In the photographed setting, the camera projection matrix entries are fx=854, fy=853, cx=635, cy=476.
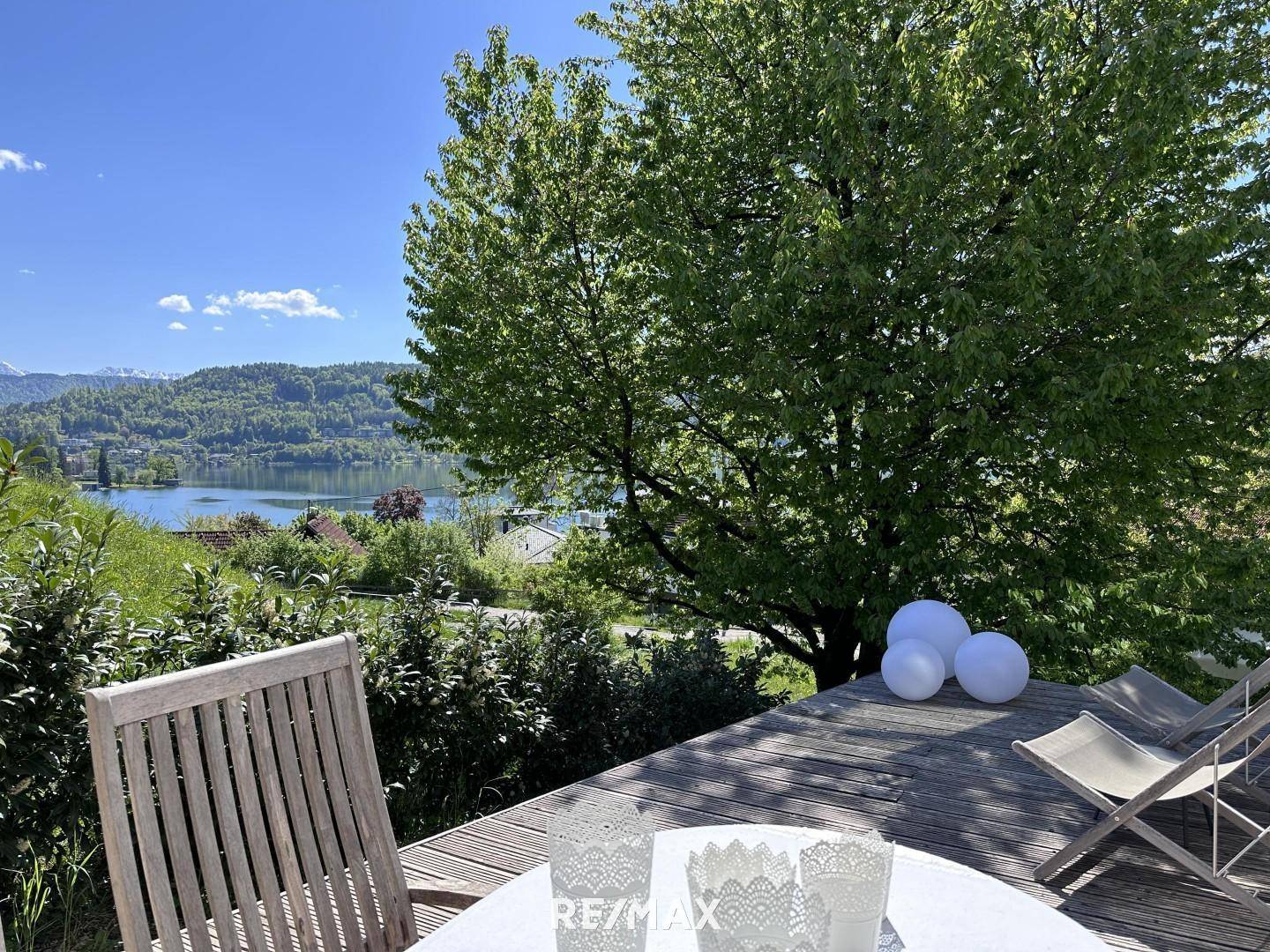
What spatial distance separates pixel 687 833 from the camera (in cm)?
167

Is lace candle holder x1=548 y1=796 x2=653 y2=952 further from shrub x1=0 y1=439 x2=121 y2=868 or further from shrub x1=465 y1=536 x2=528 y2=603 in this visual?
shrub x1=465 y1=536 x2=528 y2=603

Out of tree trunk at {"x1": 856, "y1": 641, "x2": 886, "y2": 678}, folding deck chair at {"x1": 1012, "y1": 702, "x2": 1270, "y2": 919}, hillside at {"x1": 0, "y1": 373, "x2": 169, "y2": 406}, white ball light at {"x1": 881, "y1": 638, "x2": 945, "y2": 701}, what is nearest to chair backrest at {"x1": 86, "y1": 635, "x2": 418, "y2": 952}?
folding deck chair at {"x1": 1012, "y1": 702, "x2": 1270, "y2": 919}

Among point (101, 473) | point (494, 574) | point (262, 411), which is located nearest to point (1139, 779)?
point (101, 473)

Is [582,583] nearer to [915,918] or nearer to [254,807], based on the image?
[254,807]

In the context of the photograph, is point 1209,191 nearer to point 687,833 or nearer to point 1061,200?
point 1061,200

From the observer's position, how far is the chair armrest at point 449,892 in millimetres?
2111

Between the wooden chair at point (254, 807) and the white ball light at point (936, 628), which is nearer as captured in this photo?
the wooden chair at point (254, 807)

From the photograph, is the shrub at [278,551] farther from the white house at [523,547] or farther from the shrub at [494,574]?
the white house at [523,547]

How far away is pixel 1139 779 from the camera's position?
2910 millimetres

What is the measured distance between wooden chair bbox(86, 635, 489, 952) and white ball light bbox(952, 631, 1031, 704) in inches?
145

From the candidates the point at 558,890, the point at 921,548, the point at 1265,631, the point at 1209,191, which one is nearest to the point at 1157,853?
the point at 558,890

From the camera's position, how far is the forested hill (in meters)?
60.2

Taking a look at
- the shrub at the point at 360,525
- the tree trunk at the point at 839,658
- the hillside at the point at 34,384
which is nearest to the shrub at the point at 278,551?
the shrub at the point at 360,525

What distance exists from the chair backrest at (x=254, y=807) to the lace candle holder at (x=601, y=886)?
2.23 feet
